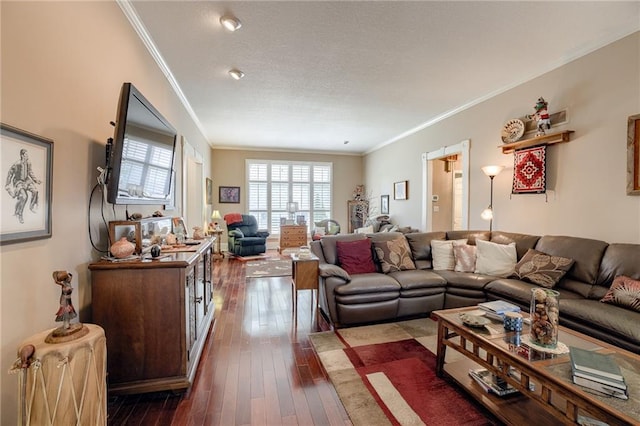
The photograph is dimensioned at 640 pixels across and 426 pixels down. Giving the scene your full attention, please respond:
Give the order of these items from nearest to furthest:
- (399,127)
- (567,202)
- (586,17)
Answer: (586,17), (567,202), (399,127)

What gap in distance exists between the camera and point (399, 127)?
18.5 feet

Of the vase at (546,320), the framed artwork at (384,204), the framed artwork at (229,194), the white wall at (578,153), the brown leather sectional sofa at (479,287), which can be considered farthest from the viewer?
the framed artwork at (229,194)

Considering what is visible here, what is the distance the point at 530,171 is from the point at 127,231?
13.8 ft

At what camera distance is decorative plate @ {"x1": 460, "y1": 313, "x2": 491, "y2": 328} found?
6.12ft

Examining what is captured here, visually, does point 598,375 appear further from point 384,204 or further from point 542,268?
point 384,204

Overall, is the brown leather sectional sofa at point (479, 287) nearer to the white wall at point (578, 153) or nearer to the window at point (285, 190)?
the white wall at point (578, 153)

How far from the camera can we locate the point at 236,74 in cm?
324

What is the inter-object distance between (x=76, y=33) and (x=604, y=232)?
4.51 metres

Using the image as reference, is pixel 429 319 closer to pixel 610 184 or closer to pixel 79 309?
pixel 610 184

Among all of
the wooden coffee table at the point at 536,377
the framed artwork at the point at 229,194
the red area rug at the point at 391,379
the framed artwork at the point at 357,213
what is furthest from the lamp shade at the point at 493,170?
the framed artwork at the point at 229,194

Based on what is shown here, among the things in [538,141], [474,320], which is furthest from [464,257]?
[474,320]

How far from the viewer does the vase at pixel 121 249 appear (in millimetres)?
1773

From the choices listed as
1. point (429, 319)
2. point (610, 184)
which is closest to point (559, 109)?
point (610, 184)

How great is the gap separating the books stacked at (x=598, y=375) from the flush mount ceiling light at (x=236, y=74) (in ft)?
12.2
